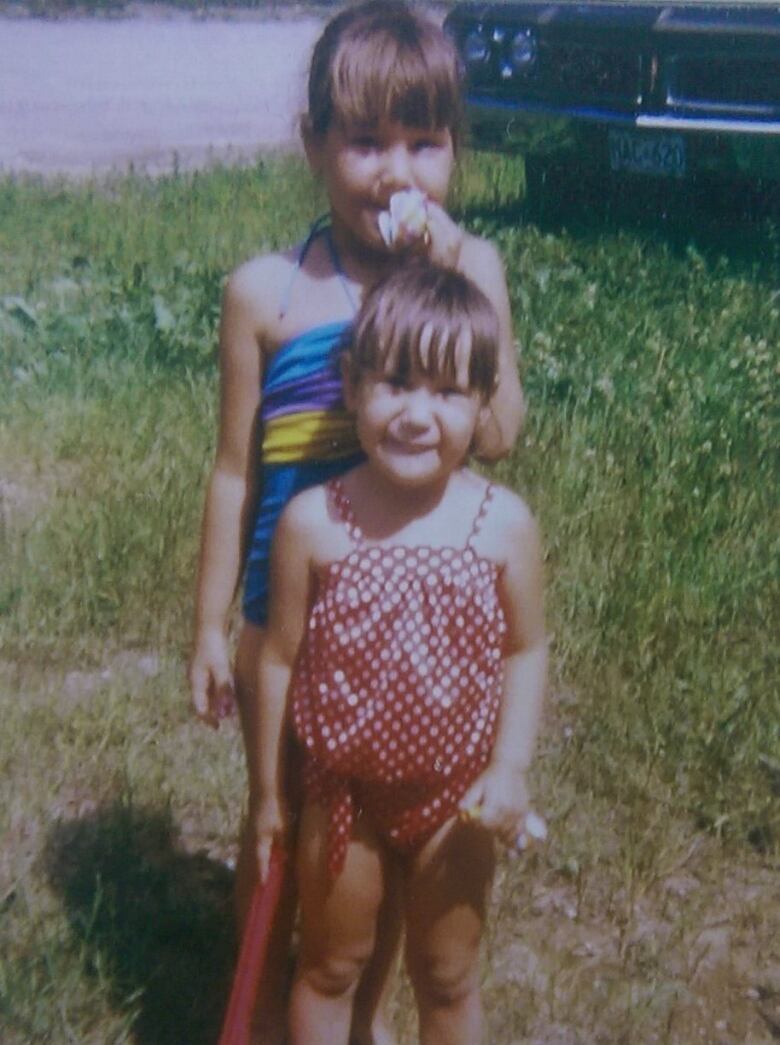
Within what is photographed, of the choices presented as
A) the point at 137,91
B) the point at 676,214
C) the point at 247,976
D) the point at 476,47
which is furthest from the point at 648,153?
the point at 137,91

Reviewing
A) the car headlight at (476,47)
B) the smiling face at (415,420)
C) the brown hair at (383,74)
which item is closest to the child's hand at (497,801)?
the smiling face at (415,420)

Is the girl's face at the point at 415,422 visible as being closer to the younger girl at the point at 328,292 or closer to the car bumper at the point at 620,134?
the younger girl at the point at 328,292

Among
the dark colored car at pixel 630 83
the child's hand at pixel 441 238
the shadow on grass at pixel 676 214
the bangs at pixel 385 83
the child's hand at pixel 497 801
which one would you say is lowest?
the shadow on grass at pixel 676 214

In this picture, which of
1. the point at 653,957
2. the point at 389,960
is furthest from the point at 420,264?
the point at 653,957

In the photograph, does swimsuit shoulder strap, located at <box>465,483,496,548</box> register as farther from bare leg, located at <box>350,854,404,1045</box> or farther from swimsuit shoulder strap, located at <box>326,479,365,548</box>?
bare leg, located at <box>350,854,404,1045</box>

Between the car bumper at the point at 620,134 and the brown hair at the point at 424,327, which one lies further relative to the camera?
the car bumper at the point at 620,134
